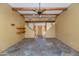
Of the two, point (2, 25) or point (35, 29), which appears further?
point (35, 29)

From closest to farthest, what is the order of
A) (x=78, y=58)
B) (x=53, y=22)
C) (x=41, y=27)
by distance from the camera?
(x=78, y=58) → (x=41, y=27) → (x=53, y=22)

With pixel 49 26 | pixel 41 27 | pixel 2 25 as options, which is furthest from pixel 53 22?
pixel 2 25

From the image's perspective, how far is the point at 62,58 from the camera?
1965 millimetres

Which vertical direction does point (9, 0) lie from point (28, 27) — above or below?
above

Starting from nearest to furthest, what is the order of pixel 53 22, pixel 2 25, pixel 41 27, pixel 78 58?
pixel 78 58, pixel 2 25, pixel 41 27, pixel 53 22

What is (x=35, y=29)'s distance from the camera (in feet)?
29.3

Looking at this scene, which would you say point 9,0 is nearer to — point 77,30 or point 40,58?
→ point 40,58

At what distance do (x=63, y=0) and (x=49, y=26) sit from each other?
26.8 feet

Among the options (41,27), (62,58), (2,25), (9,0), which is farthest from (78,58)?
(41,27)

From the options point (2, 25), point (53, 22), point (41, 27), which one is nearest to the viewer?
point (2, 25)

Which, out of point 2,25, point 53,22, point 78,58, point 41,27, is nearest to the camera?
point 78,58

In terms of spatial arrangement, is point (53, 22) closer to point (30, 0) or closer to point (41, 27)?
point (41, 27)

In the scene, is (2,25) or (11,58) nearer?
(11,58)

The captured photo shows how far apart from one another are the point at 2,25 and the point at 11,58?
2.85 meters
